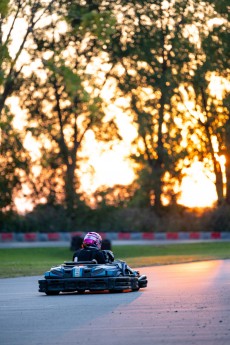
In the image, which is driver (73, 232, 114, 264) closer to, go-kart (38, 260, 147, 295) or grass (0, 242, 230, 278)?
go-kart (38, 260, 147, 295)

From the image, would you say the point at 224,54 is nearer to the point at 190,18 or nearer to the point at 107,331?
the point at 190,18

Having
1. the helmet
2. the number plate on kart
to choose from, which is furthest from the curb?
the number plate on kart

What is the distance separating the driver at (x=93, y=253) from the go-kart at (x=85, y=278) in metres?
0.30

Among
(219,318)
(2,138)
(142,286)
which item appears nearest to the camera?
(219,318)

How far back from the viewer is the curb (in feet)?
213

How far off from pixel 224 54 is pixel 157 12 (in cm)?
414

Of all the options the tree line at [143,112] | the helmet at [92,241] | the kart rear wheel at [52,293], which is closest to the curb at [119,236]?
the tree line at [143,112]

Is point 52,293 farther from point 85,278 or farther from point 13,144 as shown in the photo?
point 13,144

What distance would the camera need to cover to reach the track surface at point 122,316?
45.9 ft

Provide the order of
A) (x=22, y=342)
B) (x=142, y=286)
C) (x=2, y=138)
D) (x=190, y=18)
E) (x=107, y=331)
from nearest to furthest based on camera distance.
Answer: (x=22, y=342) < (x=107, y=331) < (x=142, y=286) < (x=2, y=138) < (x=190, y=18)

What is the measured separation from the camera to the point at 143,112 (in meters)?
76.6

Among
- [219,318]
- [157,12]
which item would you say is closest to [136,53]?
[157,12]

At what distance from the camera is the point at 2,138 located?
63.4m

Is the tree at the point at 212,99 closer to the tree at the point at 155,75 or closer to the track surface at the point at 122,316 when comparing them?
the tree at the point at 155,75
